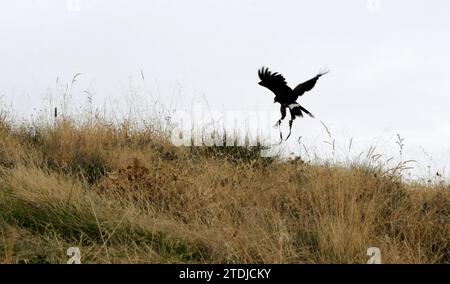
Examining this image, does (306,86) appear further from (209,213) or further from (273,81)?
(209,213)

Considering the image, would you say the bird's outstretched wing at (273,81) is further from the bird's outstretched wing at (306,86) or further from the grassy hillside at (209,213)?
the grassy hillside at (209,213)

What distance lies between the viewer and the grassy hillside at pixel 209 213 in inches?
139

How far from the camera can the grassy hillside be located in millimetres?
3529

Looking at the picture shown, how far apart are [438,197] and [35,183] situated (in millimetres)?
3734

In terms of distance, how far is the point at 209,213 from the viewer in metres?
4.39

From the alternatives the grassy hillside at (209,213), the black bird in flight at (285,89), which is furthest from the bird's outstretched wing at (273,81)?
the grassy hillside at (209,213)

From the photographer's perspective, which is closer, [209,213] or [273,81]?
[209,213]

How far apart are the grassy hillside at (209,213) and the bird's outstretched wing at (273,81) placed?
882 millimetres

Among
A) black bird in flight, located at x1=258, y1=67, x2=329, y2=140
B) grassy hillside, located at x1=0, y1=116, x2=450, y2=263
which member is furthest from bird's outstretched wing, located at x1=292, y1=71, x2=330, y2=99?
grassy hillside, located at x1=0, y1=116, x2=450, y2=263

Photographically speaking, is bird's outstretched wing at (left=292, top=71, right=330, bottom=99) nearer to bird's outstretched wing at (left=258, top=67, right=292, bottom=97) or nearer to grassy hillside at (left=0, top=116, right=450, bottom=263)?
bird's outstretched wing at (left=258, top=67, right=292, bottom=97)

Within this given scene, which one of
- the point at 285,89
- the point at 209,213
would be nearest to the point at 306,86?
the point at 285,89

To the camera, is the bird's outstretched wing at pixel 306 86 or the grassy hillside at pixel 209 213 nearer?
the grassy hillside at pixel 209 213

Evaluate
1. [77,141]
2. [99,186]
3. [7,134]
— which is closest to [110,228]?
[99,186]

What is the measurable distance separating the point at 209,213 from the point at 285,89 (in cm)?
179
